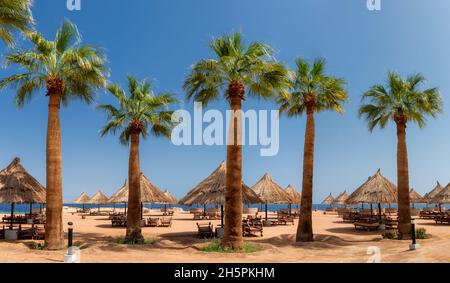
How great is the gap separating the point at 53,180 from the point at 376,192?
72.6 ft

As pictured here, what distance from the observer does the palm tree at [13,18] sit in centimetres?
1309

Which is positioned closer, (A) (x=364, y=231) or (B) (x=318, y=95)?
(B) (x=318, y=95)

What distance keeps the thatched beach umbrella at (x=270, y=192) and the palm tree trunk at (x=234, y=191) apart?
1524 cm

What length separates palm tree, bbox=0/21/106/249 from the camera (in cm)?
1677

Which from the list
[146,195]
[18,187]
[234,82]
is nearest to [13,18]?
[234,82]

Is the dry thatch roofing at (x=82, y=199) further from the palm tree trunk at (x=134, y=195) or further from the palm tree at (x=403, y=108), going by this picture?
the palm tree at (x=403, y=108)

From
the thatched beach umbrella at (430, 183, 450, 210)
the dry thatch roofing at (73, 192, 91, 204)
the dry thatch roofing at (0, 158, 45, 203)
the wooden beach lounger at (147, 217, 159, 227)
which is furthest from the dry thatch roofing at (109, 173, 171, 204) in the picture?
the thatched beach umbrella at (430, 183, 450, 210)

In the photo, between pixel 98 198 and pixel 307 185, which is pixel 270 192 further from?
pixel 98 198

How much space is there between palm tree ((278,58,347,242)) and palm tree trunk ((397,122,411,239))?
3.80 meters
